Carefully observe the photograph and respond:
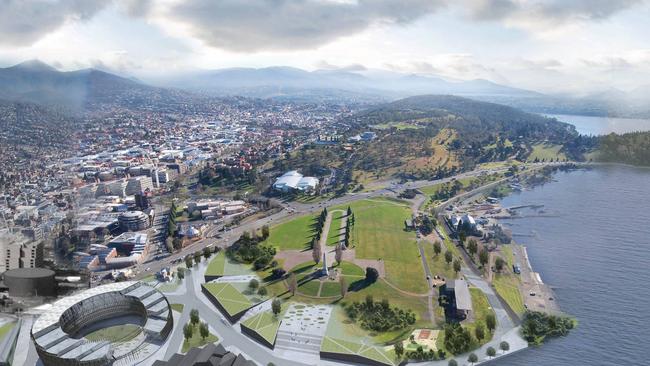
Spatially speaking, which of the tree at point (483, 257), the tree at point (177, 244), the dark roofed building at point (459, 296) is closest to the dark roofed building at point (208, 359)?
the dark roofed building at point (459, 296)

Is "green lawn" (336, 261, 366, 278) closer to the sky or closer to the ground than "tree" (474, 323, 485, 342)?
closer to the ground

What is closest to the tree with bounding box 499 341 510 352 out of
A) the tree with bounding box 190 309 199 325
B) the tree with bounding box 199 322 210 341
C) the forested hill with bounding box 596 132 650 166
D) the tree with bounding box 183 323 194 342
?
the tree with bounding box 199 322 210 341

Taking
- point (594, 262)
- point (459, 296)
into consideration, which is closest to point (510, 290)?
point (459, 296)

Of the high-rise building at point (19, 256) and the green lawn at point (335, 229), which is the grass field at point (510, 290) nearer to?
the green lawn at point (335, 229)

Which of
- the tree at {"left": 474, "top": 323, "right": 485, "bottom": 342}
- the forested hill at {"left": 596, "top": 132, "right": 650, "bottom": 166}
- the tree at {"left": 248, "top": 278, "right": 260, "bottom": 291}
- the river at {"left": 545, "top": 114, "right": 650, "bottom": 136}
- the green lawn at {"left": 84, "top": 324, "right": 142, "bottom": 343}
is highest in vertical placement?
the river at {"left": 545, "top": 114, "right": 650, "bottom": 136}

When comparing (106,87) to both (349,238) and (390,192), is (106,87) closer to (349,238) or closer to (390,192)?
(390,192)

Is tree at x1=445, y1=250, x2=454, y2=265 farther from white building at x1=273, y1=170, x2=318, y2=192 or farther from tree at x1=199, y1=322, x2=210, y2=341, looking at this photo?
white building at x1=273, y1=170, x2=318, y2=192
